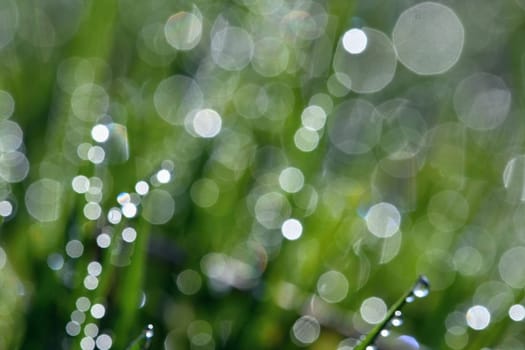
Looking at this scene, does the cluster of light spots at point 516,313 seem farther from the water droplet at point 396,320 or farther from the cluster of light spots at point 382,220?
the cluster of light spots at point 382,220

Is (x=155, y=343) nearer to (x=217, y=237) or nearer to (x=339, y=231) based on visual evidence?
(x=217, y=237)

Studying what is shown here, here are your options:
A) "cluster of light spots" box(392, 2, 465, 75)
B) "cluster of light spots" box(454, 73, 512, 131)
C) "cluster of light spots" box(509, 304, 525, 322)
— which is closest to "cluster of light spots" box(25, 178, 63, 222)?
"cluster of light spots" box(509, 304, 525, 322)

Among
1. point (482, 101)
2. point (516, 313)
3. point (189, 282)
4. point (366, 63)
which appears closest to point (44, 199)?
point (189, 282)

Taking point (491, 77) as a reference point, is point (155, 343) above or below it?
below

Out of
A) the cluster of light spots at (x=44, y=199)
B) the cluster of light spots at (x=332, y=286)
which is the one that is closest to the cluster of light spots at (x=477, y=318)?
the cluster of light spots at (x=332, y=286)

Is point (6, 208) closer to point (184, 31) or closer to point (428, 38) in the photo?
point (184, 31)

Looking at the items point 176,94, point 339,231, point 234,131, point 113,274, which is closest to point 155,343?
point 113,274
